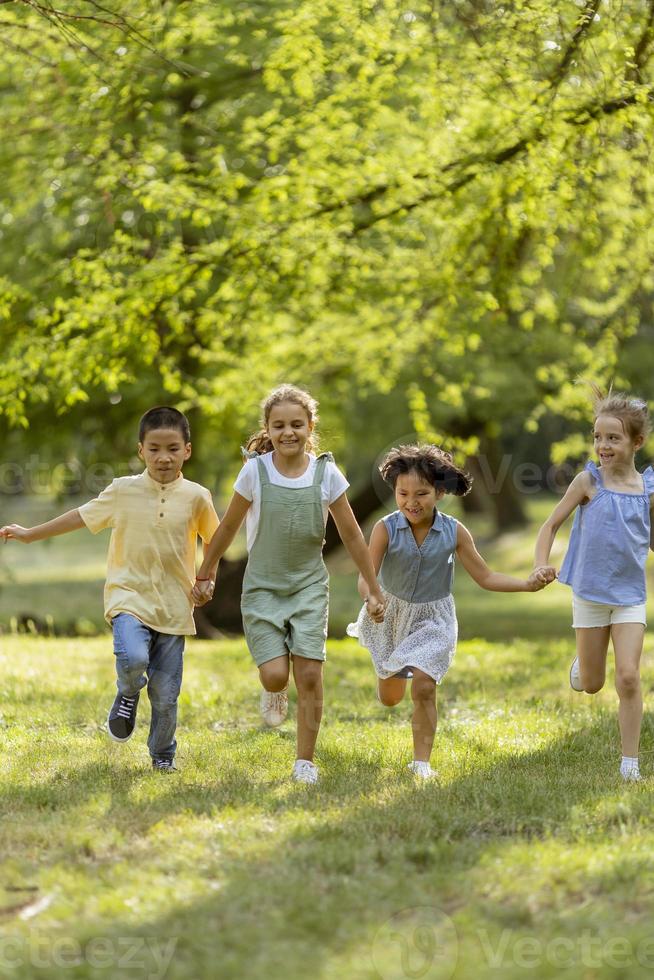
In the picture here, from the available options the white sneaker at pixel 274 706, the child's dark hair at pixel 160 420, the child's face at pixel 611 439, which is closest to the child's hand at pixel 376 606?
the white sneaker at pixel 274 706

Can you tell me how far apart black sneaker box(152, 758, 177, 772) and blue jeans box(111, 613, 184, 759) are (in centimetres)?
2

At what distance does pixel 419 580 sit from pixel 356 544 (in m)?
0.49

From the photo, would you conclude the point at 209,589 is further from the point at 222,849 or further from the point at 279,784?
the point at 222,849

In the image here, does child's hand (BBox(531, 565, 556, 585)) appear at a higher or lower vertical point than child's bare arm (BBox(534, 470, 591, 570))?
lower

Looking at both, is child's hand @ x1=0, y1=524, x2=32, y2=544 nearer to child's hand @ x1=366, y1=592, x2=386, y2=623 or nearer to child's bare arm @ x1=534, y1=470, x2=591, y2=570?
child's hand @ x1=366, y1=592, x2=386, y2=623

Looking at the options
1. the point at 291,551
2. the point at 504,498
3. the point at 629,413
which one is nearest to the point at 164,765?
the point at 291,551

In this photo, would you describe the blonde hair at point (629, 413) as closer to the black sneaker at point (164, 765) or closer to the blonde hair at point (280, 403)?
the blonde hair at point (280, 403)

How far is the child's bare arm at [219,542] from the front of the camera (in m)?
5.84

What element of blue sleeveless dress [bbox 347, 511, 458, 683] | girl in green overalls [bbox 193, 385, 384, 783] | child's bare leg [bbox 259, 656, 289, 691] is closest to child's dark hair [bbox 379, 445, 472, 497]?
blue sleeveless dress [bbox 347, 511, 458, 683]

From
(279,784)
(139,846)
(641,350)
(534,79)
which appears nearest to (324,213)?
(534,79)

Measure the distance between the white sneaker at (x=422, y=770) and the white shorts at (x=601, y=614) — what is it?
Answer: 1.07 meters

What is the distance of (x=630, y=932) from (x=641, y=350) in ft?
53.7

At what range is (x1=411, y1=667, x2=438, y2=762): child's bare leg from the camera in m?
5.89

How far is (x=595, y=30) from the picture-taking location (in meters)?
8.98
